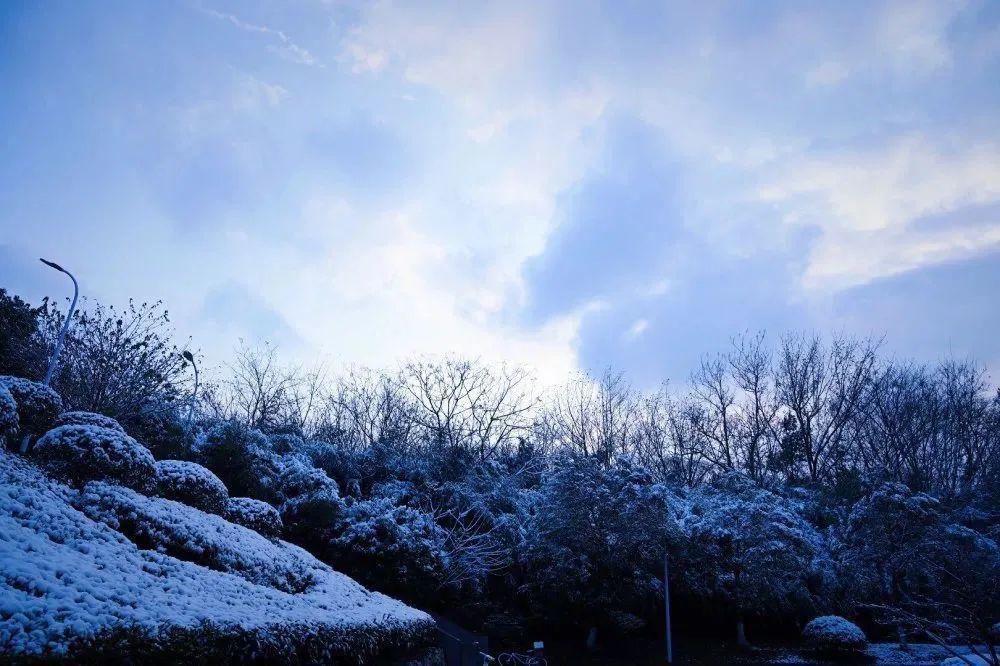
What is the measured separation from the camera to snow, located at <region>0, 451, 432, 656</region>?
337 centimetres

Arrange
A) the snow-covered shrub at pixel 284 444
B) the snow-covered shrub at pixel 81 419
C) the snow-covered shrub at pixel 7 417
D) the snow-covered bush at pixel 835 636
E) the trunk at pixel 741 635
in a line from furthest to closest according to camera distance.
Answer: the snow-covered shrub at pixel 284 444 → the trunk at pixel 741 635 → the snow-covered bush at pixel 835 636 → the snow-covered shrub at pixel 81 419 → the snow-covered shrub at pixel 7 417

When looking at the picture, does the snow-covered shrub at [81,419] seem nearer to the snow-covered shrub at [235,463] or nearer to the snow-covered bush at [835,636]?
the snow-covered shrub at [235,463]

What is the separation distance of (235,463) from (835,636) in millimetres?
15504

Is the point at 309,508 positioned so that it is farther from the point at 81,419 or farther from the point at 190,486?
the point at 81,419

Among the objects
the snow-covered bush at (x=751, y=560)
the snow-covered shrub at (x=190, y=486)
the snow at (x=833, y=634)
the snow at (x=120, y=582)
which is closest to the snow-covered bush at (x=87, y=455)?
the snow at (x=120, y=582)

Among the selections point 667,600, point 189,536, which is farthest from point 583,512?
point 189,536

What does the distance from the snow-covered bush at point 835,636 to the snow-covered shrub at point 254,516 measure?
1366 centimetres

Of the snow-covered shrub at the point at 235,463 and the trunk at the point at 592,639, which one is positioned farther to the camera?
the trunk at the point at 592,639

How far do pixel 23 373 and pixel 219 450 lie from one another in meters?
4.72

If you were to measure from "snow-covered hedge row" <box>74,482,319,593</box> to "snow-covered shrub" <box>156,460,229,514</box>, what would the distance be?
A: 710mm

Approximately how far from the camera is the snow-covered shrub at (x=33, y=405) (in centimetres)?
808

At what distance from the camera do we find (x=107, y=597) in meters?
3.96

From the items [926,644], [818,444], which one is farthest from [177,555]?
[818,444]

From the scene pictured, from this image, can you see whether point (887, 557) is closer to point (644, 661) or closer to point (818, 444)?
point (644, 661)
